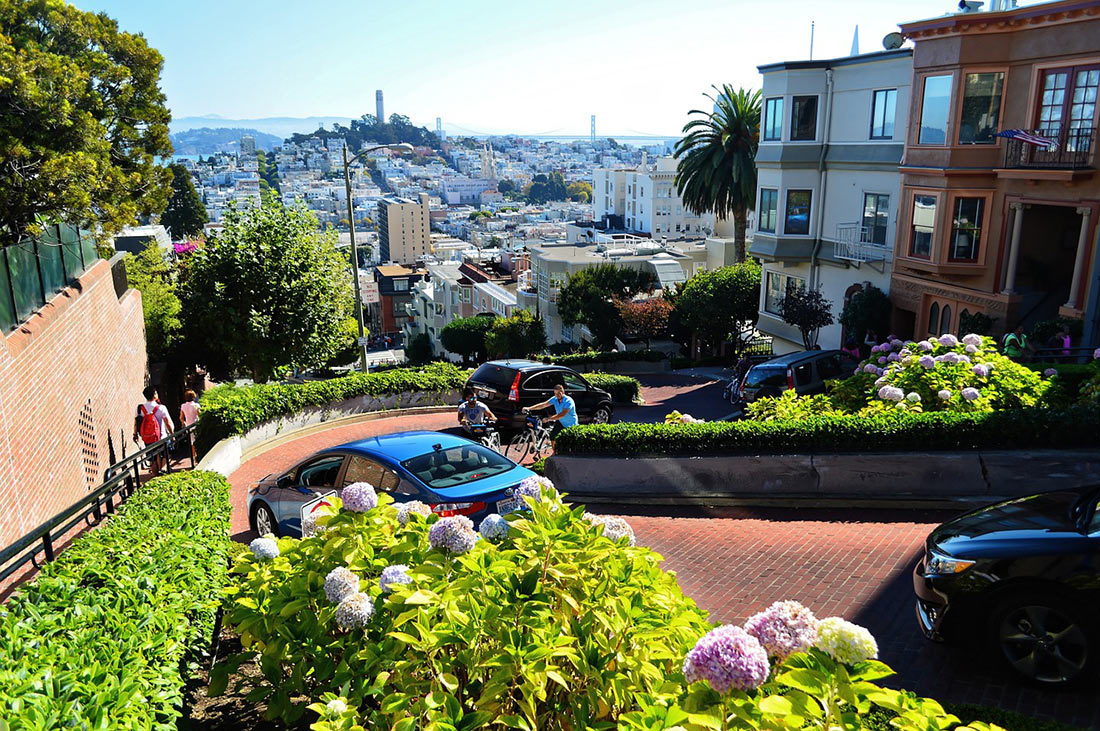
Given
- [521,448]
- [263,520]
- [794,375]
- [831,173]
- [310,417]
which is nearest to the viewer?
[263,520]

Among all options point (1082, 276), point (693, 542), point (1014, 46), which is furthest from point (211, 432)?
point (1014, 46)

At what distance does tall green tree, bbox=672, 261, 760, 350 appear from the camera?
124 feet

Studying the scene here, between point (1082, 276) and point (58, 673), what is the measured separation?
22.5 m

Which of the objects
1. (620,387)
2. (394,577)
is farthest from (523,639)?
(620,387)

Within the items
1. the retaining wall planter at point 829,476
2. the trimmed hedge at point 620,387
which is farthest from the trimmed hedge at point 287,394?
the retaining wall planter at point 829,476

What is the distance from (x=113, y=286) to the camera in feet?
62.1

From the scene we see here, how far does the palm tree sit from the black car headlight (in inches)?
1391

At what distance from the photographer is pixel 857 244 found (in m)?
28.9

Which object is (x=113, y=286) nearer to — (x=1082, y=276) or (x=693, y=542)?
(x=693, y=542)

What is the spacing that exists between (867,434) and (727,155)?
32041mm

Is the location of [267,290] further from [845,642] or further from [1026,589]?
[845,642]

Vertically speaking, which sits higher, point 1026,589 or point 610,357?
point 1026,589

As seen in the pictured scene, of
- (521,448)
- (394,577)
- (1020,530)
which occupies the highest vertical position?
(394,577)

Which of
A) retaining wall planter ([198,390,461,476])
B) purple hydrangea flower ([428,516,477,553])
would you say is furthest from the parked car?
purple hydrangea flower ([428,516,477,553])
